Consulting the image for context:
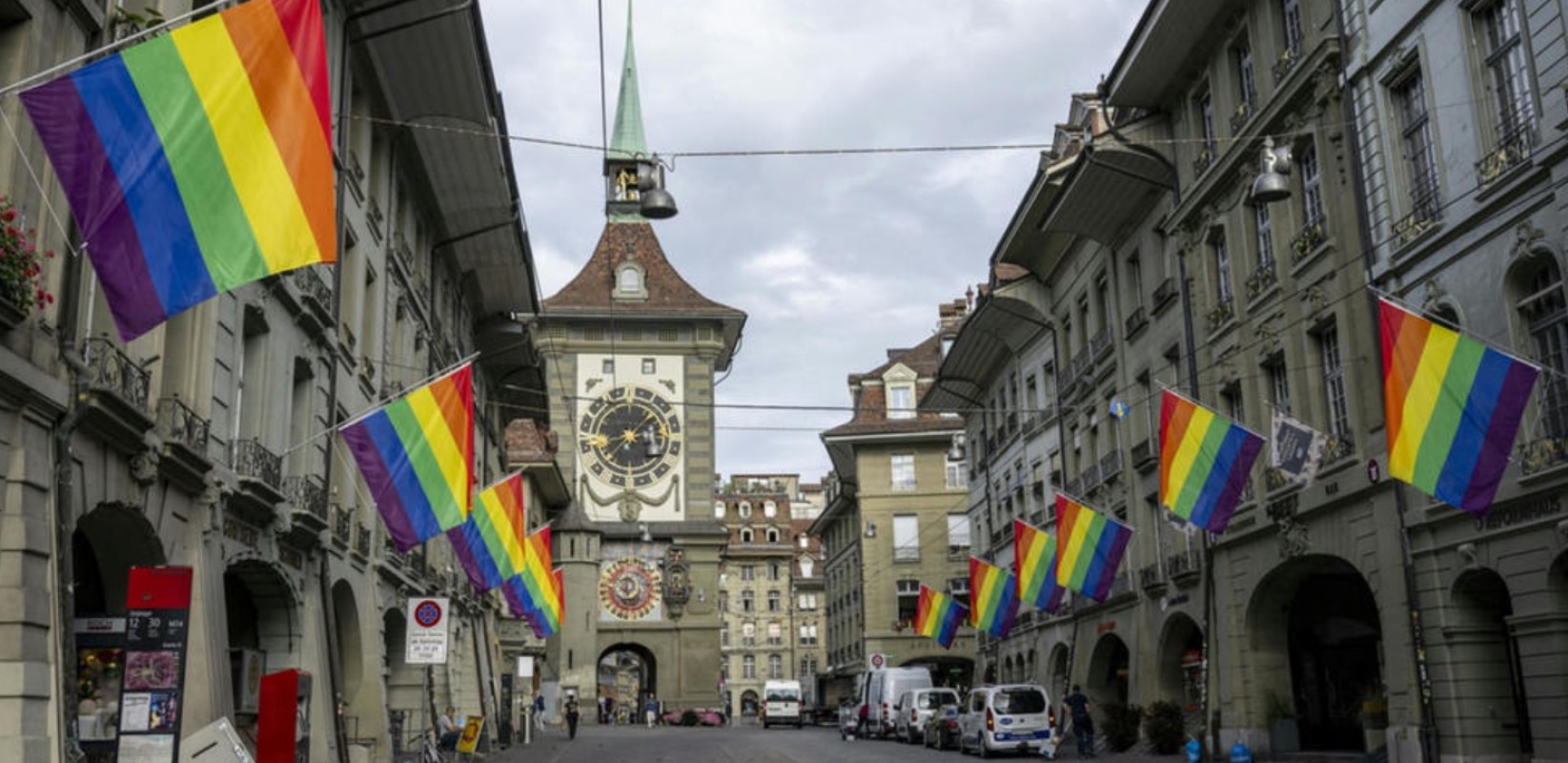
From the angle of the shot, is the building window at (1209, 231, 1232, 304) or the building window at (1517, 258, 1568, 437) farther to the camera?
the building window at (1209, 231, 1232, 304)

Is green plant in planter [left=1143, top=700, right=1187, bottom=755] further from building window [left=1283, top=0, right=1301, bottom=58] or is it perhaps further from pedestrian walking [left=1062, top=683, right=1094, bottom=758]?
building window [left=1283, top=0, right=1301, bottom=58]

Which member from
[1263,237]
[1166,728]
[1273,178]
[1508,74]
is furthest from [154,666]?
[1166,728]

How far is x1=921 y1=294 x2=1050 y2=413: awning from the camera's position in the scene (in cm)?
4353

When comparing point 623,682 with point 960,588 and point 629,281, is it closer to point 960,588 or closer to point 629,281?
point 629,281

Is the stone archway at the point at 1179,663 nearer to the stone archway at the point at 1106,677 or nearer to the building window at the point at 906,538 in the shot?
the stone archway at the point at 1106,677

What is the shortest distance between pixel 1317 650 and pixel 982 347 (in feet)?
71.6

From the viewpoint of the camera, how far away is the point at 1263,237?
25875 mm

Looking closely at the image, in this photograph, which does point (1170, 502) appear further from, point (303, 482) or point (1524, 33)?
point (303, 482)

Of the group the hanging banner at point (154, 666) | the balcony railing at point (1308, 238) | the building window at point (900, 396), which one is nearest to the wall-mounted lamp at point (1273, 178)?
the balcony railing at point (1308, 238)

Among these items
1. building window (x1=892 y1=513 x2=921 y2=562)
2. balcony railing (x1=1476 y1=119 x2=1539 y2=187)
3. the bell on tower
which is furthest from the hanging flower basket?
building window (x1=892 y1=513 x2=921 y2=562)

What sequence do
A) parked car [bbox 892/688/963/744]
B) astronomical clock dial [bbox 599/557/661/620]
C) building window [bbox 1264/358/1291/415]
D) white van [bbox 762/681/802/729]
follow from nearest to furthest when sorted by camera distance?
1. building window [bbox 1264/358/1291/415]
2. parked car [bbox 892/688/963/744]
3. white van [bbox 762/681/802/729]
4. astronomical clock dial [bbox 599/557/661/620]

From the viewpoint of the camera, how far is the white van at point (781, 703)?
69625mm

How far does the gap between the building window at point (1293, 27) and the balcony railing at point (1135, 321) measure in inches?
345

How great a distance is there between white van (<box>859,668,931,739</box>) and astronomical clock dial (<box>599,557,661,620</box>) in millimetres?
29889
